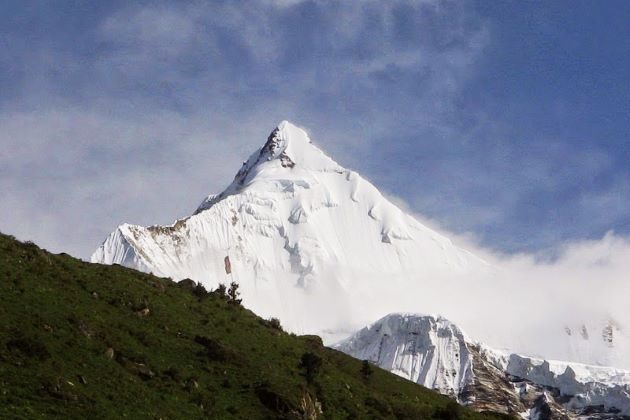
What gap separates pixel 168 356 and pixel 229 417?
7650mm

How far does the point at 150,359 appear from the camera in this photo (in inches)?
2368

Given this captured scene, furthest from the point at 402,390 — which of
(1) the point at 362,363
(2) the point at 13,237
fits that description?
(2) the point at 13,237

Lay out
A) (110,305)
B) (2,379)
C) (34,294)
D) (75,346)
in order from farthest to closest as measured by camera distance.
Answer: (110,305) < (34,294) < (75,346) < (2,379)

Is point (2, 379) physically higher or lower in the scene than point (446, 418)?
lower

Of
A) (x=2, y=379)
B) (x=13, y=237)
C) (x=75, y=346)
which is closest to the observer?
(x=2, y=379)

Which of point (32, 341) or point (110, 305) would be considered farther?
point (110, 305)

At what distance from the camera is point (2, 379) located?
48.6 meters

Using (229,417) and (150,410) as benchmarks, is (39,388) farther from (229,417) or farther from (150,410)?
(229,417)

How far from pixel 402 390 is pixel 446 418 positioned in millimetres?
6576

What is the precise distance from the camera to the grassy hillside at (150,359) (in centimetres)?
5084

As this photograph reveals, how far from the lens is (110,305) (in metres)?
67.5

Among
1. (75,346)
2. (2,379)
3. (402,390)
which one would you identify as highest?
(402,390)

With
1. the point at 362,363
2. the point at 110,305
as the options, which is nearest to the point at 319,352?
the point at 362,363

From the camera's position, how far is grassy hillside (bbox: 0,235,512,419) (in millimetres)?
50844
